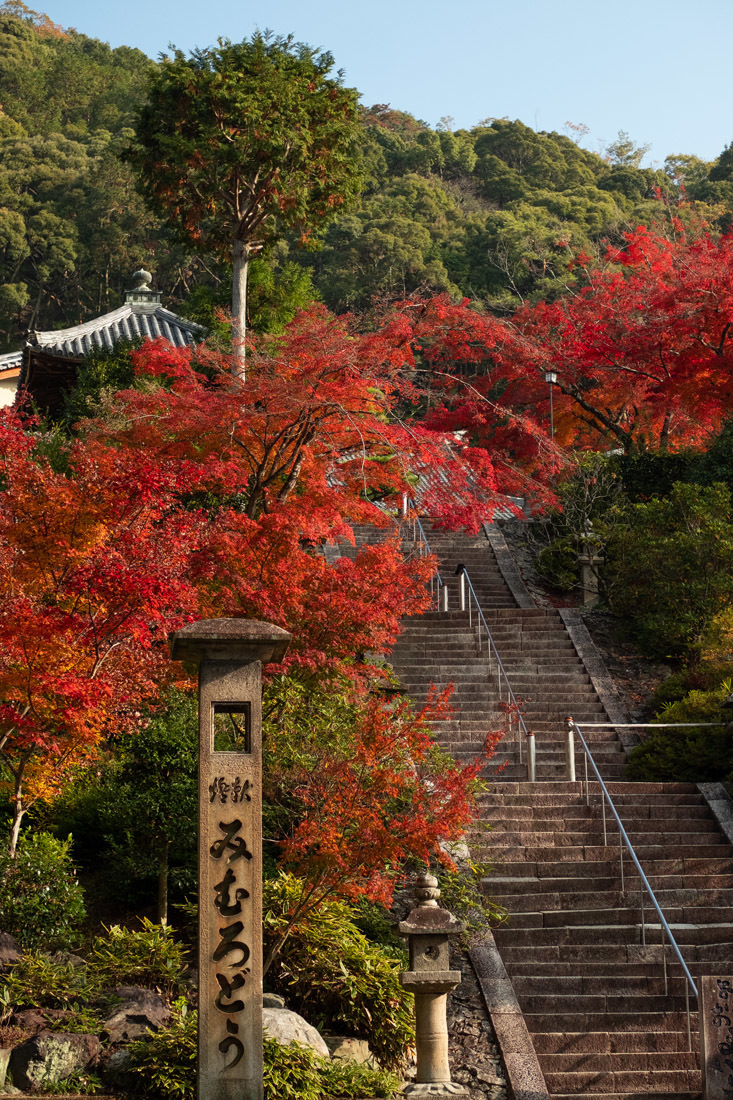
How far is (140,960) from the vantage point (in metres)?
9.17

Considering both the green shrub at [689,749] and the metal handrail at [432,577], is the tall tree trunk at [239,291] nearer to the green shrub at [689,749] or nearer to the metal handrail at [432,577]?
the metal handrail at [432,577]

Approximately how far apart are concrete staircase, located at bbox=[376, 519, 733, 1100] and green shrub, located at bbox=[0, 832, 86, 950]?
4043 millimetres

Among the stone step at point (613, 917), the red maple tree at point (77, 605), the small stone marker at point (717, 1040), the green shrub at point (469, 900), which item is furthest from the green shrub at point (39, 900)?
the small stone marker at point (717, 1040)

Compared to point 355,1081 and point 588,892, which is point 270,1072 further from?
point 588,892

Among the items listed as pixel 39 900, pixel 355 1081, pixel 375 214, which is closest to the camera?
pixel 355 1081

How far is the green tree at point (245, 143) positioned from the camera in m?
18.9

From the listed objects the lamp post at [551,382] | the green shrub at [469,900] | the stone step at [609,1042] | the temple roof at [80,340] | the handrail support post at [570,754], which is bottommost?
the stone step at [609,1042]

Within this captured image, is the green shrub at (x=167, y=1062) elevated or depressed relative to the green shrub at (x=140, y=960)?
depressed

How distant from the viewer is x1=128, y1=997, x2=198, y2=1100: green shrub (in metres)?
7.47

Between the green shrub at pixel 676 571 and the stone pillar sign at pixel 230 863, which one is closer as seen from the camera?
the stone pillar sign at pixel 230 863

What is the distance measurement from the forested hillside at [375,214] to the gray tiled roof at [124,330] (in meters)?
3.18

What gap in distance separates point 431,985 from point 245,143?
14.6m

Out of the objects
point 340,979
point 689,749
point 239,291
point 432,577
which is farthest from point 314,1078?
point 239,291

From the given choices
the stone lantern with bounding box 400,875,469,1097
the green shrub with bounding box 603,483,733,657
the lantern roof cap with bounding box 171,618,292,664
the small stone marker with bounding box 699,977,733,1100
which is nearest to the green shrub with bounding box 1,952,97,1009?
the stone lantern with bounding box 400,875,469,1097
